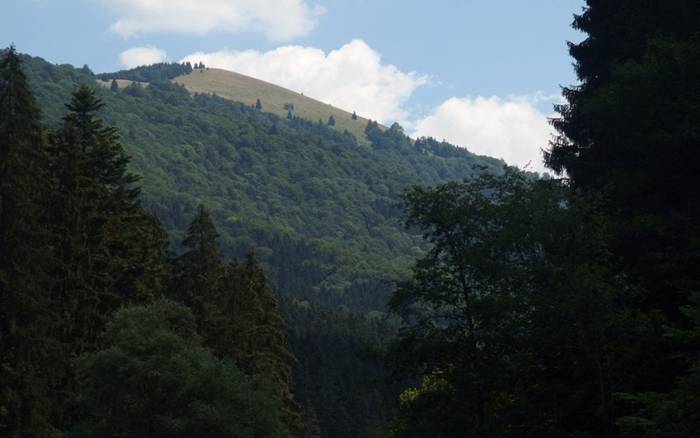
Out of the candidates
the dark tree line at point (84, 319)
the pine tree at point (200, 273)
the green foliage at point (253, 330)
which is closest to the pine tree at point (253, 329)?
the green foliage at point (253, 330)

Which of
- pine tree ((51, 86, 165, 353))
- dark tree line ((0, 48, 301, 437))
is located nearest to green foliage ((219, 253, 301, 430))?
pine tree ((51, 86, 165, 353))

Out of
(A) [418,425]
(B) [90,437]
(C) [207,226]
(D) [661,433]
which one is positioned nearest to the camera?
(D) [661,433]

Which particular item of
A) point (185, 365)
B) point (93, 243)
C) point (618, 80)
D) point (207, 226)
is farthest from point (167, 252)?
point (618, 80)

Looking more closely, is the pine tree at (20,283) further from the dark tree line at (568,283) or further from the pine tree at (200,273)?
the pine tree at (200,273)

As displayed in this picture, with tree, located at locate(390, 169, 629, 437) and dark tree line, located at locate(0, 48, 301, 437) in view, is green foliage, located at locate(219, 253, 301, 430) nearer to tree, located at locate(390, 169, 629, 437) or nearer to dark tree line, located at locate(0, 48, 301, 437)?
dark tree line, located at locate(0, 48, 301, 437)

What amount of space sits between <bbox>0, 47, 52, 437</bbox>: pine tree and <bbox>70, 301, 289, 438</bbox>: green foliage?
5.13 feet

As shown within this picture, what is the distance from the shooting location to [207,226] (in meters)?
47.8

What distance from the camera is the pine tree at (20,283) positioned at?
1040 inches

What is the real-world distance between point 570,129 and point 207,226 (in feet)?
78.6

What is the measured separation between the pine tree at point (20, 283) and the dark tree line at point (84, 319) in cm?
4

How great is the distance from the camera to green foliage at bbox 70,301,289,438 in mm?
27391

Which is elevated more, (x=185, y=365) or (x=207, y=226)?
(x=207, y=226)

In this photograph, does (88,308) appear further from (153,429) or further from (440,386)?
(440,386)

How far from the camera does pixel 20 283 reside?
26.6 m
